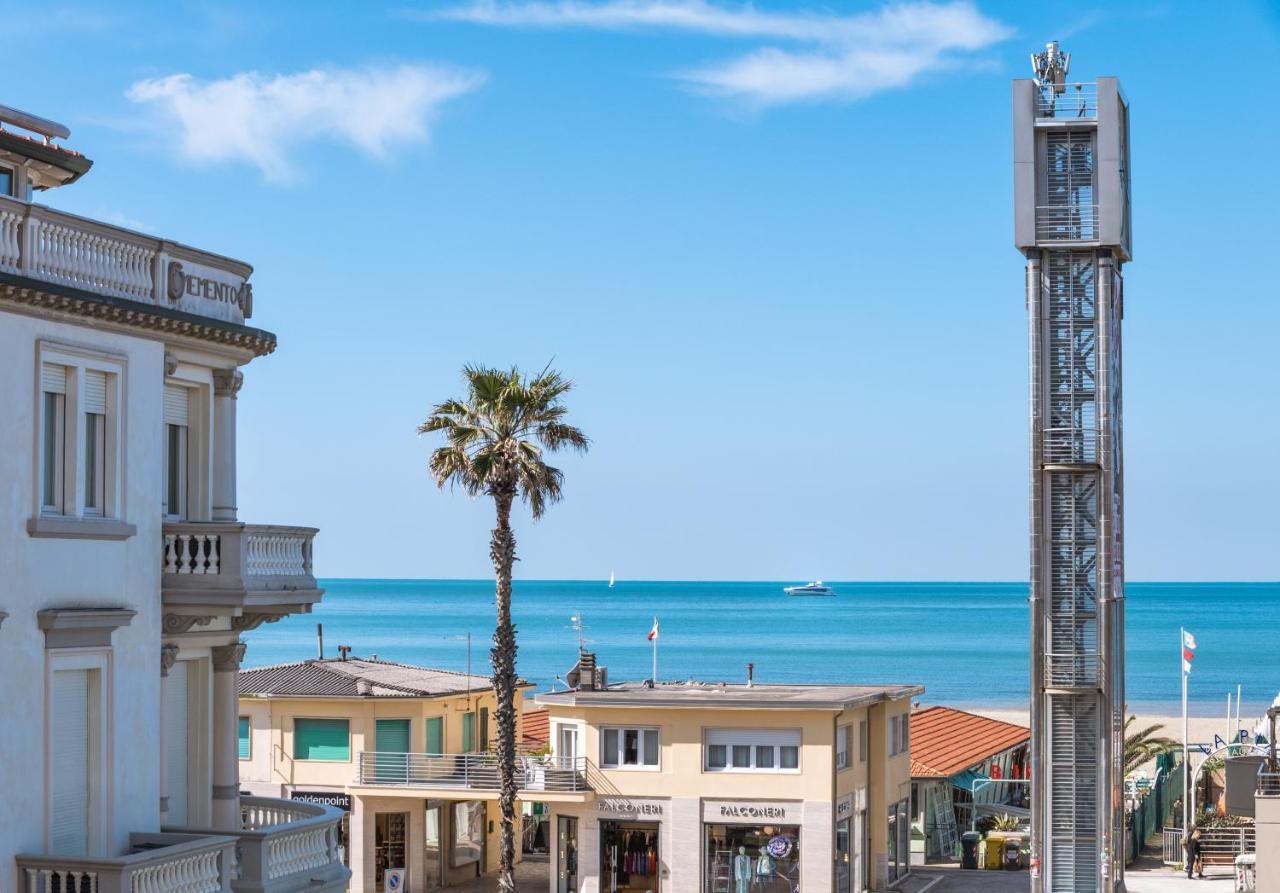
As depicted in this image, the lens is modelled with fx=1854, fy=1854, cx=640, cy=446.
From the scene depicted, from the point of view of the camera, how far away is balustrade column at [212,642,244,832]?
79.8 feet

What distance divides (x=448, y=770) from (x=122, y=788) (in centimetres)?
2687

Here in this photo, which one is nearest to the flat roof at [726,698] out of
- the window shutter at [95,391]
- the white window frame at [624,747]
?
the white window frame at [624,747]

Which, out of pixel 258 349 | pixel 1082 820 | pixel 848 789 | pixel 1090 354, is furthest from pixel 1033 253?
pixel 258 349

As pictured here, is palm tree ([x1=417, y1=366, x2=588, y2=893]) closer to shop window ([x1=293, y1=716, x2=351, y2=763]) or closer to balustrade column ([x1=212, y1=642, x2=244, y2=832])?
shop window ([x1=293, y1=716, x2=351, y2=763])

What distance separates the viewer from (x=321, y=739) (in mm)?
48875

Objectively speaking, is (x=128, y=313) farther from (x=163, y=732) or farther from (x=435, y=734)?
(x=435, y=734)

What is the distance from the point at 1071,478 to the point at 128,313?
77.1 ft

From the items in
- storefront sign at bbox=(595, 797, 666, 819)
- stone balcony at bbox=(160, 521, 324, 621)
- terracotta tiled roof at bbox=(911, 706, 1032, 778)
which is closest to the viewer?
stone balcony at bbox=(160, 521, 324, 621)

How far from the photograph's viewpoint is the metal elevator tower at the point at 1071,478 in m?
38.8

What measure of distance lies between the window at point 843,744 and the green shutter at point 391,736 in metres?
11.3

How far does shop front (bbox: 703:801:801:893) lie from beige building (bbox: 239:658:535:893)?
582 cm

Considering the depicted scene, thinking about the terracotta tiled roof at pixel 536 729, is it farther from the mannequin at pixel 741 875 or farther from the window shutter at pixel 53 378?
the window shutter at pixel 53 378

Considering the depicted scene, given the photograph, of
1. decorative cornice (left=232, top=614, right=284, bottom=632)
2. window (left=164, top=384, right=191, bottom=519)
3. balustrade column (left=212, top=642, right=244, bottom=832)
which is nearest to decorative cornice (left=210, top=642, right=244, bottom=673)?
balustrade column (left=212, top=642, right=244, bottom=832)

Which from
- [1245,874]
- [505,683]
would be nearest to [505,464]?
[505,683]
